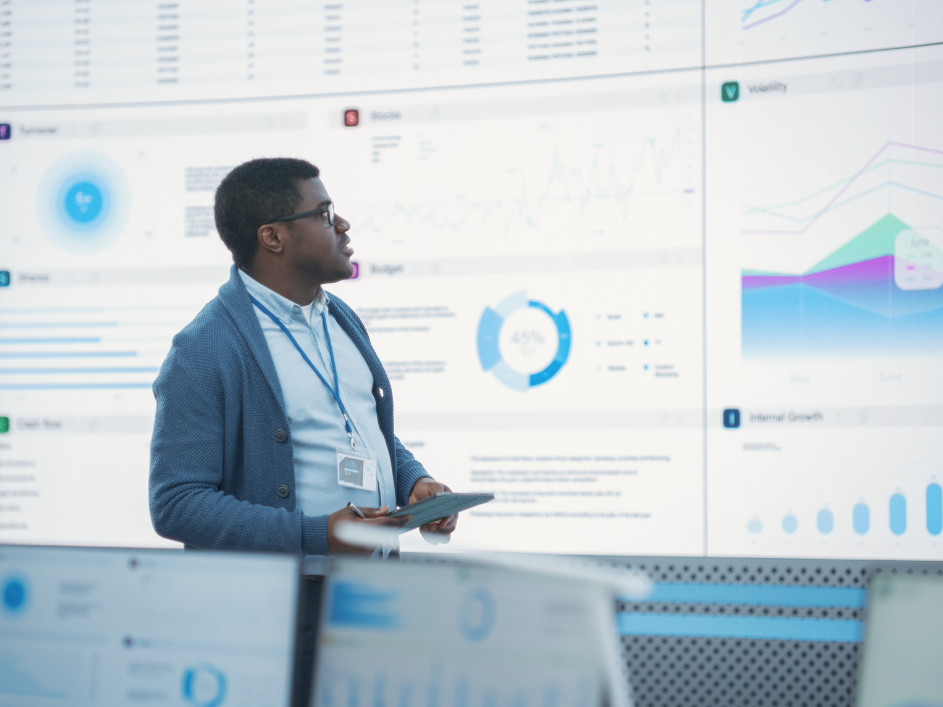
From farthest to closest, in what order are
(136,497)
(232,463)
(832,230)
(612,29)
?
(136,497) < (612,29) < (832,230) < (232,463)

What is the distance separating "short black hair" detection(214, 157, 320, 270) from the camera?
1.58 meters

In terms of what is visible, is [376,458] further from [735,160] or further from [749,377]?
[735,160]

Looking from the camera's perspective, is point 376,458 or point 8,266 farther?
point 8,266

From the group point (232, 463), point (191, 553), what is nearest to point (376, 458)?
point (232, 463)

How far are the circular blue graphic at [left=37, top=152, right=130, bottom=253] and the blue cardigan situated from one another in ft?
3.64

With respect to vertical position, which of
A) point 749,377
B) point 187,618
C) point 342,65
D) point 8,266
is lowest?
point 187,618

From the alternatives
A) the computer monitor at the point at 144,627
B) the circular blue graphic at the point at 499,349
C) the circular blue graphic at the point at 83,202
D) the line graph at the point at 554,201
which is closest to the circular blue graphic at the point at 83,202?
the circular blue graphic at the point at 83,202

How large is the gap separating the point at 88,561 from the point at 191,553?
4.8 inches

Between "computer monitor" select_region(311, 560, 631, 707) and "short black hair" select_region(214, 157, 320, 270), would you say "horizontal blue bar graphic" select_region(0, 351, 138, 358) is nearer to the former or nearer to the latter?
"short black hair" select_region(214, 157, 320, 270)

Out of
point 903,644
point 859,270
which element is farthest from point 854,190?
point 903,644

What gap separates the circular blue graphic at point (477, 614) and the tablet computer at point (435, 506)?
50 cm

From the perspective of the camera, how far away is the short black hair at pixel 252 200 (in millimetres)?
1581

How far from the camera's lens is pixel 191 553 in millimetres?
785

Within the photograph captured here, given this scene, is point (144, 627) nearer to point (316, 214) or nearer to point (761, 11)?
point (316, 214)
